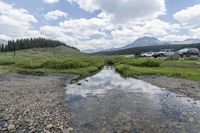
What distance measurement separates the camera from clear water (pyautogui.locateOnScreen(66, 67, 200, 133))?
1568 cm

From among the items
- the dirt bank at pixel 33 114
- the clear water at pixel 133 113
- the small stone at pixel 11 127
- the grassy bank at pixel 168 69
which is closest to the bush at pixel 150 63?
the grassy bank at pixel 168 69

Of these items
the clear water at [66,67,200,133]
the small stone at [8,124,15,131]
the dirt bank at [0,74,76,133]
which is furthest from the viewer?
the clear water at [66,67,200,133]

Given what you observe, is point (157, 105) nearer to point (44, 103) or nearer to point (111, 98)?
point (111, 98)

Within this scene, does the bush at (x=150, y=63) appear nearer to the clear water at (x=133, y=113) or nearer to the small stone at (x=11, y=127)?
the clear water at (x=133, y=113)

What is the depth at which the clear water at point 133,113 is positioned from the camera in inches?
617

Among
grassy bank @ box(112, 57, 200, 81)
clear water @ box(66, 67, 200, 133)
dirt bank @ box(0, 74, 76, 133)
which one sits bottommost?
clear water @ box(66, 67, 200, 133)

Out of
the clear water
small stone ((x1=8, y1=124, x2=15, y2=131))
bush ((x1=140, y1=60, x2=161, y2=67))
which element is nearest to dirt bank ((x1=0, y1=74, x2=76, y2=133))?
small stone ((x1=8, y1=124, x2=15, y2=131))

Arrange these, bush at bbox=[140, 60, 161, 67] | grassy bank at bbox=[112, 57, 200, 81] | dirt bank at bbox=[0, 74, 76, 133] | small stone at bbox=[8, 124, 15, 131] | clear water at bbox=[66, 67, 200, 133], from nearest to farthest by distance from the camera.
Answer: small stone at bbox=[8, 124, 15, 131] < dirt bank at bbox=[0, 74, 76, 133] < clear water at bbox=[66, 67, 200, 133] < grassy bank at bbox=[112, 57, 200, 81] < bush at bbox=[140, 60, 161, 67]

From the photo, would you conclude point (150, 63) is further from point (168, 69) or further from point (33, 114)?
point (33, 114)

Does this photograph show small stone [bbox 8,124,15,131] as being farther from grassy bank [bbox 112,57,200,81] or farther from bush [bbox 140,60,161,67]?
bush [bbox 140,60,161,67]

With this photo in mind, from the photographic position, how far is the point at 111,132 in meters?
14.8

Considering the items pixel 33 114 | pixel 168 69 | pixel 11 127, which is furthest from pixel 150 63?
pixel 11 127

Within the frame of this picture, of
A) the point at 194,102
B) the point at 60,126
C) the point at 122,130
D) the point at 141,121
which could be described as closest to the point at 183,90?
the point at 194,102

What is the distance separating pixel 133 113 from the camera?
757 inches
